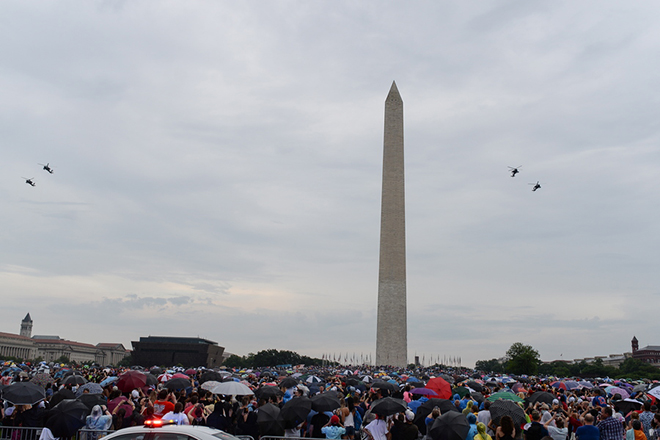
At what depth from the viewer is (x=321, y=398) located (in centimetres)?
1206

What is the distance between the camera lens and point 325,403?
1197 cm

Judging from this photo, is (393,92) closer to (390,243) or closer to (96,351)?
(390,243)

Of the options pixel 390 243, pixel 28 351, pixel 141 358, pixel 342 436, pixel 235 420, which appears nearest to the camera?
pixel 342 436

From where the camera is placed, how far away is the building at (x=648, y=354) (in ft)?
460

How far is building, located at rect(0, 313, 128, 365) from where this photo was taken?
5438 inches

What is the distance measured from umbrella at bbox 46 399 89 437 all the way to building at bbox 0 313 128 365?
453ft

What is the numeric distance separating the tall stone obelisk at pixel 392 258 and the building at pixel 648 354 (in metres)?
104

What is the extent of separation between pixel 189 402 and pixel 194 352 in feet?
249

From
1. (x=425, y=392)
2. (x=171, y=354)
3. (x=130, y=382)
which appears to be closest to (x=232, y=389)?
(x=130, y=382)

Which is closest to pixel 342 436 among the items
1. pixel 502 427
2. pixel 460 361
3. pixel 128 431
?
pixel 502 427

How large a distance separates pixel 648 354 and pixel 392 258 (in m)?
114

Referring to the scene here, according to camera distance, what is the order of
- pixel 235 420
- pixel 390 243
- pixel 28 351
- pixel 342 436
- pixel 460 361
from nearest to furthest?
pixel 342 436, pixel 235 420, pixel 390 243, pixel 460 361, pixel 28 351

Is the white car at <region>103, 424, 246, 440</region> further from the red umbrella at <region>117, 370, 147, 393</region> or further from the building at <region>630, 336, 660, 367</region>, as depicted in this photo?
the building at <region>630, 336, 660, 367</region>

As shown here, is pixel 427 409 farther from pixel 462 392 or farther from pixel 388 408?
pixel 462 392
